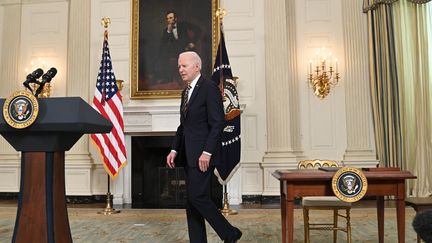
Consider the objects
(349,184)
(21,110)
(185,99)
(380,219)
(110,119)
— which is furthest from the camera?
(110,119)

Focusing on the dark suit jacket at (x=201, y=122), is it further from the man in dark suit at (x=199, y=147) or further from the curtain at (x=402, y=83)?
the curtain at (x=402, y=83)

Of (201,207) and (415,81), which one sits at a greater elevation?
(415,81)

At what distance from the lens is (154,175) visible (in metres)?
7.64

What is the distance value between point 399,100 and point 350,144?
1133 mm

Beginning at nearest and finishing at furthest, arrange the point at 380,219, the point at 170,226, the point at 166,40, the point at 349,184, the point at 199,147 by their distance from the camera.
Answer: the point at 349,184
the point at 199,147
the point at 380,219
the point at 170,226
the point at 166,40

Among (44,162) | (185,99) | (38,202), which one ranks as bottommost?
(38,202)

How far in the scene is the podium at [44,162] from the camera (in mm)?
2422

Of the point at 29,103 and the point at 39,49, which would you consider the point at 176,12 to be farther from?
the point at 29,103

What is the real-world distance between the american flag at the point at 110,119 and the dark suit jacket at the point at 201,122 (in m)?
3.61

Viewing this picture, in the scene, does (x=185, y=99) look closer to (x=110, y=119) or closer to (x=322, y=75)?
(x=110, y=119)

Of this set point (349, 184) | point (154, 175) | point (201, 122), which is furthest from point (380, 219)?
point (154, 175)

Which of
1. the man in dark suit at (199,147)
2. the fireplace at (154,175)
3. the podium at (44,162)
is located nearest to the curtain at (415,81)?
the fireplace at (154,175)

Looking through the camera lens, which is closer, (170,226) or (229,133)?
(170,226)

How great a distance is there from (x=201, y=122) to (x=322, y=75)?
4715 mm
